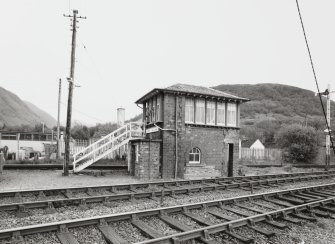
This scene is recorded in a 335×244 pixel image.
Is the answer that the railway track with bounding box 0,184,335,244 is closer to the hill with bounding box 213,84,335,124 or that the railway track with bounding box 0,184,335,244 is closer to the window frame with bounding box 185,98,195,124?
the window frame with bounding box 185,98,195,124

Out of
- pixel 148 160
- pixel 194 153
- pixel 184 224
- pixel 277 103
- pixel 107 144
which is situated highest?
pixel 277 103

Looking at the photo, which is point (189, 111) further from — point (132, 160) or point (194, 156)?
point (132, 160)

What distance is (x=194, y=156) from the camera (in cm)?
1822

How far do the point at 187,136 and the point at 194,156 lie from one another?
60.0 inches

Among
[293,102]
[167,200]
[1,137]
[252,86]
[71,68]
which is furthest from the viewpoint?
[252,86]

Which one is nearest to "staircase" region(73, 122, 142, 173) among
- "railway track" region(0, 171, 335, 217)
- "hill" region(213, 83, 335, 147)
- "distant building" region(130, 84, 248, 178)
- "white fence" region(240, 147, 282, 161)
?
"distant building" region(130, 84, 248, 178)

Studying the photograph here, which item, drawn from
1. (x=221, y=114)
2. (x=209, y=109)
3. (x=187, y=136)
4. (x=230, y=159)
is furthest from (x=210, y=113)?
(x=230, y=159)

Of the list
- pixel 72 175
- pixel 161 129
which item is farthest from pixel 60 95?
pixel 161 129

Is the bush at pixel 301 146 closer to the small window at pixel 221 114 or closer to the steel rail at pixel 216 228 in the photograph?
the small window at pixel 221 114

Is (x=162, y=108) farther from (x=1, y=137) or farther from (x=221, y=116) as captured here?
(x=1, y=137)

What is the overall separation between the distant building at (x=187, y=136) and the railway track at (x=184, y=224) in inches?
313

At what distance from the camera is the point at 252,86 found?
144125 millimetres

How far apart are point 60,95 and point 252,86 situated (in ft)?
416

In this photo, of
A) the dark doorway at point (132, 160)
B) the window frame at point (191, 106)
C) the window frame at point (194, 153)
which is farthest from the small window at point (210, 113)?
the dark doorway at point (132, 160)
